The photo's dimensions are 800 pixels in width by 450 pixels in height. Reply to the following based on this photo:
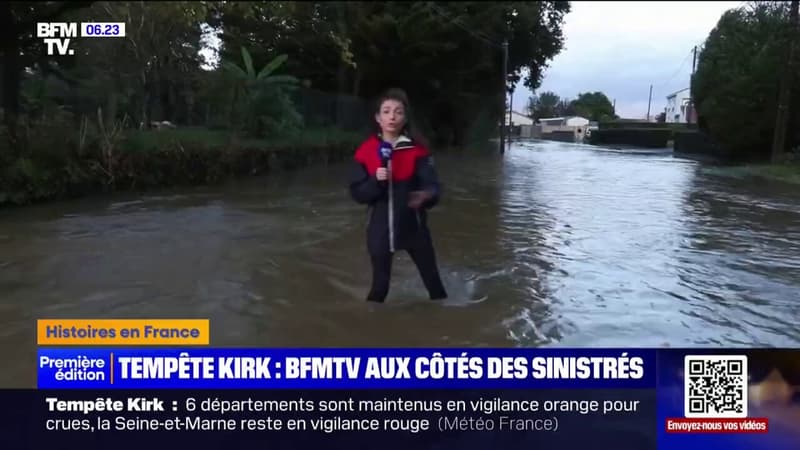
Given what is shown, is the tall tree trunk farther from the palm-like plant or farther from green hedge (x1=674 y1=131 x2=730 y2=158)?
green hedge (x1=674 y1=131 x2=730 y2=158)

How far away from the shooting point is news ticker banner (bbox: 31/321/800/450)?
2.49 meters

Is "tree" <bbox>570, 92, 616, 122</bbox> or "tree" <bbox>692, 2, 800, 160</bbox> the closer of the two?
"tree" <bbox>692, 2, 800, 160</bbox>

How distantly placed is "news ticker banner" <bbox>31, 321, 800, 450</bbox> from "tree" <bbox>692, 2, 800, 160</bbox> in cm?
2023

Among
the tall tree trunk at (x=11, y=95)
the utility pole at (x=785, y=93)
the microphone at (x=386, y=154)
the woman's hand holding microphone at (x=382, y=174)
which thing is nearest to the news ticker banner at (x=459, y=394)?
the woman's hand holding microphone at (x=382, y=174)

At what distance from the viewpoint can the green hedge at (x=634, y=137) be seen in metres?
44.1

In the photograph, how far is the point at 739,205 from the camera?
→ 10727 mm

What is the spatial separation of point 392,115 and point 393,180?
0.36 m

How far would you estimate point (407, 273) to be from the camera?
205 inches

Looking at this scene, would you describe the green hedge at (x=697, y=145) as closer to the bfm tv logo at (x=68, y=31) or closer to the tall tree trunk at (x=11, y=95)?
the tall tree trunk at (x=11, y=95)

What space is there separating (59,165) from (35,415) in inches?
274

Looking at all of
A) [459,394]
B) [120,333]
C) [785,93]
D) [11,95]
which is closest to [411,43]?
[11,95]

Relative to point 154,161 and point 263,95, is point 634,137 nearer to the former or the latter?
point 263,95

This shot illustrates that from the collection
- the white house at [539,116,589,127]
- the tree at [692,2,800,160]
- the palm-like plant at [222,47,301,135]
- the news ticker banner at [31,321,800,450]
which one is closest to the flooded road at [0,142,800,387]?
the news ticker banner at [31,321,800,450]

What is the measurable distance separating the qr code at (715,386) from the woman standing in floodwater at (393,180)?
1.55 m
